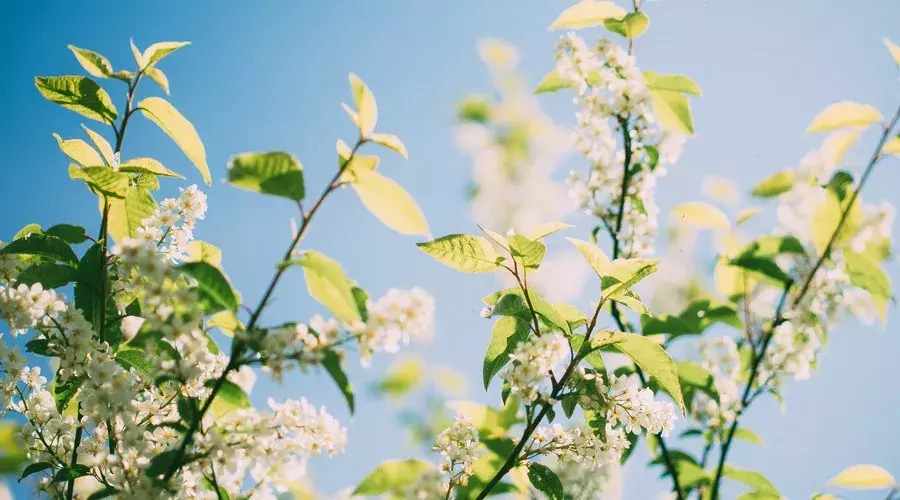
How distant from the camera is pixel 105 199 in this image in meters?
1.64

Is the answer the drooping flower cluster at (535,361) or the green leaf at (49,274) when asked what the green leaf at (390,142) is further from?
the green leaf at (49,274)

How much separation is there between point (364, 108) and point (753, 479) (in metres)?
2.22

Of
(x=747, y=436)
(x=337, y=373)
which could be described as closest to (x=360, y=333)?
(x=337, y=373)

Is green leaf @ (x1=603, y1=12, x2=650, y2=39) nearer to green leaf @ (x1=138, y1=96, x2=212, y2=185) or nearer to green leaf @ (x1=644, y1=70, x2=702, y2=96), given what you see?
green leaf @ (x1=644, y1=70, x2=702, y2=96)

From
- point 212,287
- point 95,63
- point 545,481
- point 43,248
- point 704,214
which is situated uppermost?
point 704,214

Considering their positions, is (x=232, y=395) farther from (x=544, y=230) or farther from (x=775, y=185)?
(x=775, y=185)

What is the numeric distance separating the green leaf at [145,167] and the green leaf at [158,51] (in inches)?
12.3

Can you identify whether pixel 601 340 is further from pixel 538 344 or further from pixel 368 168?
pixel 368 168

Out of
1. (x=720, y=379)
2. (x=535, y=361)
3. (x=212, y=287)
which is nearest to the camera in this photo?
(x=212, y=287)

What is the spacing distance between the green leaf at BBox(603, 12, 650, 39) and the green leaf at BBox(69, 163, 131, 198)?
1820 millimetres

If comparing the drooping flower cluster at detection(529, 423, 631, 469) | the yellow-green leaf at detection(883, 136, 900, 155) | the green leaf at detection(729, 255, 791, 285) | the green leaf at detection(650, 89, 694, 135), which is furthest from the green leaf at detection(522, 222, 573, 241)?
the yellow-green leaf at detection(883, 136, 900, 155)

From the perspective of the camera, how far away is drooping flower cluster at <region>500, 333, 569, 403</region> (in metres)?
1.47

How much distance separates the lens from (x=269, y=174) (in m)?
1.20

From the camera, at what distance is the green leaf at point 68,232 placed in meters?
1.65
